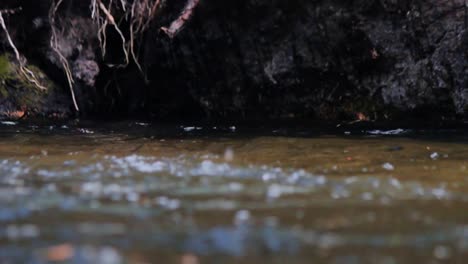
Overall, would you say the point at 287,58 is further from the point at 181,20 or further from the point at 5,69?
the point at 5,69

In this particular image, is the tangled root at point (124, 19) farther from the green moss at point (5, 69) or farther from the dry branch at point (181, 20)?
the green moss at point (5, 69)

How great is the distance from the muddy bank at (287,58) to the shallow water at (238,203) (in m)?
2.39

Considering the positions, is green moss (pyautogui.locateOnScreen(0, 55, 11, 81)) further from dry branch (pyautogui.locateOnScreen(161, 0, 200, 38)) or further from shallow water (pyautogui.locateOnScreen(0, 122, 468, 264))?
shallow water (pyautogui.locateOnScreen(0, 122, 468, 264))

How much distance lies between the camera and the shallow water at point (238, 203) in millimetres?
2893

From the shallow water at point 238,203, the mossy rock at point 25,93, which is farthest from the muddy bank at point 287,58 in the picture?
the shallow water at point 238,203

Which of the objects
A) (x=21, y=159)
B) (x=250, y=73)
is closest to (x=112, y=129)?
(x=250, y=73)

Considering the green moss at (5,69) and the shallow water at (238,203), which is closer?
the shallow water at (238,203)

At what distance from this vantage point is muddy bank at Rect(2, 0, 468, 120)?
345 inches

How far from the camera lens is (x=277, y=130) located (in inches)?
345

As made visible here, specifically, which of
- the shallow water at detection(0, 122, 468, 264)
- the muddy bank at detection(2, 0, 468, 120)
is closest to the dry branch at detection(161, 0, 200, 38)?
the muddy bank at detection(2, 0, 468, 120)

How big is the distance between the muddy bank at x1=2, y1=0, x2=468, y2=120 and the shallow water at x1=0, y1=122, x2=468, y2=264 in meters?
2.39

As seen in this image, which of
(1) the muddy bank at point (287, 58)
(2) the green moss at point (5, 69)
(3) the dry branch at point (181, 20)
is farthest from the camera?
(2) the green moss at point (5, 69)

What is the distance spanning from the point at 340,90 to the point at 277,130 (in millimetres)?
1703

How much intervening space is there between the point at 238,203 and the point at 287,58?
246 inches
